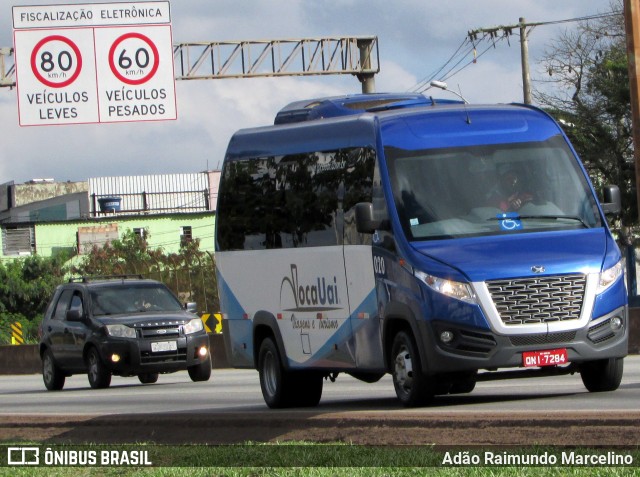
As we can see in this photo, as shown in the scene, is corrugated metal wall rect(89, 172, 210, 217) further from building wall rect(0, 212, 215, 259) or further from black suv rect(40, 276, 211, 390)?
black suv rect(40, 276, 211, 390)

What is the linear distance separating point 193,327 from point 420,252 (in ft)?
42.1

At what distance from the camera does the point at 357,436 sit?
11.7 metres

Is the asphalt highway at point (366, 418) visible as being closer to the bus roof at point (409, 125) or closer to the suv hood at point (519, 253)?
the suv hood at point (519, 253)

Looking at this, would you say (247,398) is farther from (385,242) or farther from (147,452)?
(147,452)

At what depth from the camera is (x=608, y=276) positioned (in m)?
13.6

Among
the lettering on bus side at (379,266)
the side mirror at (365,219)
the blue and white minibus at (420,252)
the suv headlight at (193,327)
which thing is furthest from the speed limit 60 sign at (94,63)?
the side mirror at (365,219)

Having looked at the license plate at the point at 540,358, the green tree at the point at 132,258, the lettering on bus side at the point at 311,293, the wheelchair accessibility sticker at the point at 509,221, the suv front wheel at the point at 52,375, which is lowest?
the green tree at the point at 132,258

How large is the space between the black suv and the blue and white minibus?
8.17m

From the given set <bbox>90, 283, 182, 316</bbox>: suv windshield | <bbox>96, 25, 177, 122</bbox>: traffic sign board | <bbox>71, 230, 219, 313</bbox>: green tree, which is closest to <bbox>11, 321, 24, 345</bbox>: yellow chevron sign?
<bbox>71, 230, 219, 313</bbox>: green tree

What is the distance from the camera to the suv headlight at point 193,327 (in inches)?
1019

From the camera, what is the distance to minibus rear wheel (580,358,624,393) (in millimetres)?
14484

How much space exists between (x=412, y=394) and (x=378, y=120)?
281cm

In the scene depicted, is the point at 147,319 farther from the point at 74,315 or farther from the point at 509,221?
the point at 509,221

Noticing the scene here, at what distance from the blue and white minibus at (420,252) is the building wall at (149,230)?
7069cm
